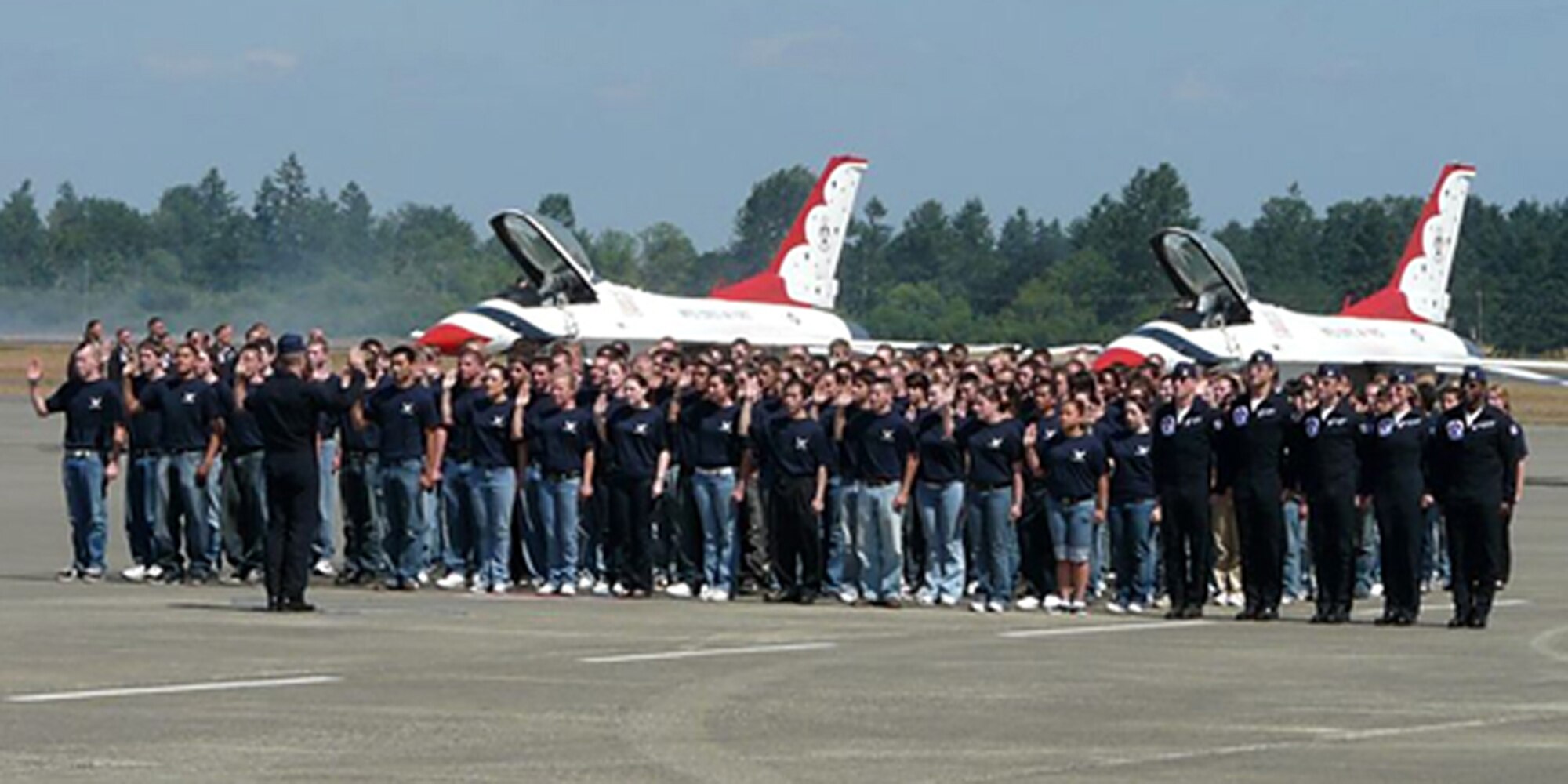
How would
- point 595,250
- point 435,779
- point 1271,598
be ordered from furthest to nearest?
point 595,250 → point 1271,598 → point 435,779

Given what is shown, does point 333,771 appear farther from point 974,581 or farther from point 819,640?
point 974,581

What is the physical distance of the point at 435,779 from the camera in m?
11.3

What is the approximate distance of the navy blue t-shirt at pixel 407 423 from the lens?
73.0ft

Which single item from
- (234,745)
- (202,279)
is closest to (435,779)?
(234,745)

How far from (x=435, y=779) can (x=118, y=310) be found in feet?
306

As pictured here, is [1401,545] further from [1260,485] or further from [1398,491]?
[1260,485]

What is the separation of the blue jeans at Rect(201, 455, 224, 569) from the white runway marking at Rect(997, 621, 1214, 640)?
660cm

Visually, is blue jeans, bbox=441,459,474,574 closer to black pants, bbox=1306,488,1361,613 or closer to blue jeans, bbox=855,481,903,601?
blue jeans, bbox=855,481,903,601

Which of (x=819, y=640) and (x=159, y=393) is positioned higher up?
(x=159, y=393)

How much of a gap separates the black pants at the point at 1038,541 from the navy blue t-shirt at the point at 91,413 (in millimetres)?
6819

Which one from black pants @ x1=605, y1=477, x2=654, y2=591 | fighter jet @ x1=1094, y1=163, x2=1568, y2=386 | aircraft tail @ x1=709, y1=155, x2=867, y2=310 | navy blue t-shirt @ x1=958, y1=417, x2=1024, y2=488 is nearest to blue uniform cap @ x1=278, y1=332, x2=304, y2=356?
black pants @ x1=605, y1=477, x2=654, y2=591

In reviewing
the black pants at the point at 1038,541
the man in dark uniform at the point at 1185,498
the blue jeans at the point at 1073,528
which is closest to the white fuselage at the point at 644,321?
the black pants at the point at 1038,541

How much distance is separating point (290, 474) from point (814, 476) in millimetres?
4332

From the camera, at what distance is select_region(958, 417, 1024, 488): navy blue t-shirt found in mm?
21578
